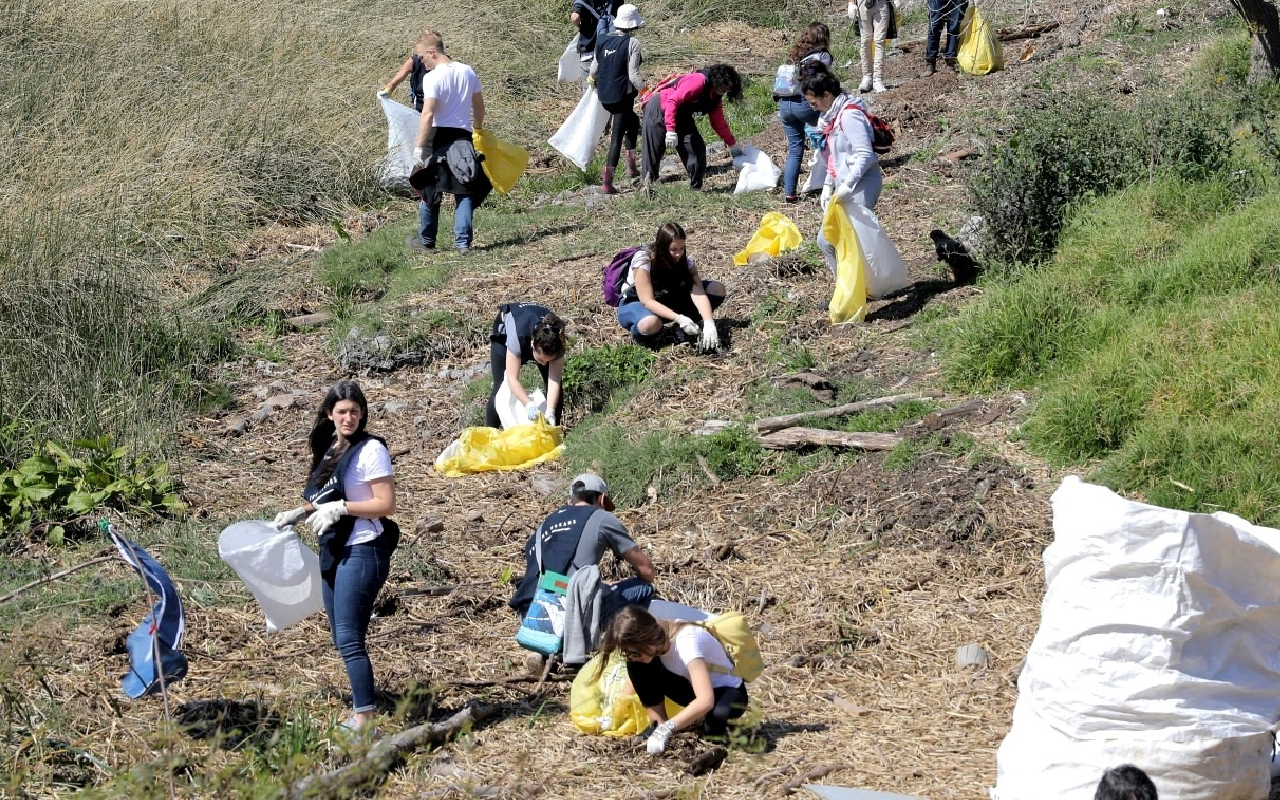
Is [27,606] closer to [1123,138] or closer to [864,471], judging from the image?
[864,471]

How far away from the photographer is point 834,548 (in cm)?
640

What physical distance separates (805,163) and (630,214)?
5.43 feet

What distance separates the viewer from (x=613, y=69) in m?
11.8

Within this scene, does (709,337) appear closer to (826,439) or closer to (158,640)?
(826,439)

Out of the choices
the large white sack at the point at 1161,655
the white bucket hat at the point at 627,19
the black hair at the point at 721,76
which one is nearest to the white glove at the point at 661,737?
the large white sack at the point at 1161,655

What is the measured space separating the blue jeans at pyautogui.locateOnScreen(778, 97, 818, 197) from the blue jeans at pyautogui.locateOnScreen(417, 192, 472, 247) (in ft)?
8.72

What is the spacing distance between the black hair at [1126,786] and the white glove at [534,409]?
A: 511 cm

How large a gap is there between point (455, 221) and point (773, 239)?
2.89 meters

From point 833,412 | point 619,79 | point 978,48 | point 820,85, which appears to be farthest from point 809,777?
point 978,48

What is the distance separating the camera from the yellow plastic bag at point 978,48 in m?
13.2

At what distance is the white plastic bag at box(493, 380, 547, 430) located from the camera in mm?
8094

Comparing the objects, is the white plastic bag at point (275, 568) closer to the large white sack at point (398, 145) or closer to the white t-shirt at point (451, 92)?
the white t-shirt at point (451, 92)

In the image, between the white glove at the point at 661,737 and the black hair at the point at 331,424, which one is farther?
the black hair at the point at 331,424

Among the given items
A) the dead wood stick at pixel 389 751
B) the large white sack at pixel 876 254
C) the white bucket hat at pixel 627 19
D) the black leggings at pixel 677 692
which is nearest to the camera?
the dead wood stick at pixel 389 751
